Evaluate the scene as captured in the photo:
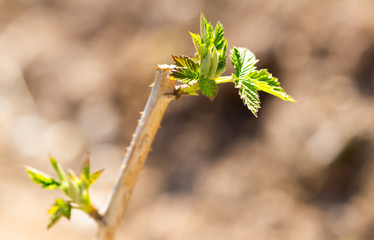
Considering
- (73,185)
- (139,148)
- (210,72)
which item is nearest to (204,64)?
(210,72)

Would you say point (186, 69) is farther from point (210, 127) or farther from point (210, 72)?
point (210, 127)

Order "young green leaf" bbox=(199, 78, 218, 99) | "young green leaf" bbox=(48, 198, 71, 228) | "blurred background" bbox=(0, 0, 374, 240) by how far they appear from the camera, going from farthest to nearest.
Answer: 1. "blurred background" bbox=(0, 0, 374, 240)
2. "young green leaf" bbox=(48, 198, 71, 228)
3. "young green leaf" bbox=(199, 78, 218, 99)

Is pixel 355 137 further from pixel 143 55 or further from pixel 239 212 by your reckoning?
pixel 143 55

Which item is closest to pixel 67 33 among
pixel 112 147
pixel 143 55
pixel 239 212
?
pixel 143 55

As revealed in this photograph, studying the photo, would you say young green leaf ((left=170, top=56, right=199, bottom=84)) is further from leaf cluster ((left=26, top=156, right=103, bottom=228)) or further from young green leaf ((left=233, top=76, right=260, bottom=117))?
leaf cluster ((left=26, top=156, right=103, bottom=228))

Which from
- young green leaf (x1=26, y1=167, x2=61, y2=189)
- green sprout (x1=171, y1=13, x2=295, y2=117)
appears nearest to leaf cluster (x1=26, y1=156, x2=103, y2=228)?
young green leaf (x1=26, y1=167, x2=61, y2=189)
